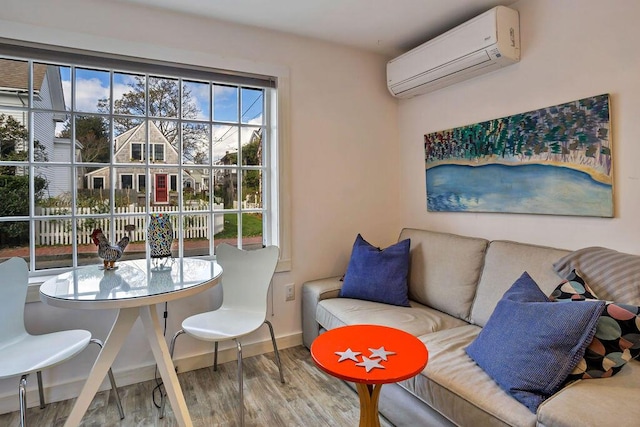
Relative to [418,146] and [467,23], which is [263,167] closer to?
[418,146]

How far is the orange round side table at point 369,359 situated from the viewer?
4.20 feet

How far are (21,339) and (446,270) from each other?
247cm

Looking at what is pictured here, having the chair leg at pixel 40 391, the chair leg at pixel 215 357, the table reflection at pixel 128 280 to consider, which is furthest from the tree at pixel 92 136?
the chair leg at pixel 215 357

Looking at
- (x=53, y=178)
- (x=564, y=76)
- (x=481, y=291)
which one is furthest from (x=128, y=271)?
(x=564, y=76)

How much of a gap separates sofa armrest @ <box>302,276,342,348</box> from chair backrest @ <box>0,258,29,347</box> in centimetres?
170

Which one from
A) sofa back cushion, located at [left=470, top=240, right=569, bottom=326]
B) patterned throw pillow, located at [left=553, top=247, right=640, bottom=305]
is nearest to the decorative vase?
sofa back cushion, located at [left=470, top=240, right=569, bottom=326]

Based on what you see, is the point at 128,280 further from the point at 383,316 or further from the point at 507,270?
the point at 507,270

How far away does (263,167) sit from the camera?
2.77m

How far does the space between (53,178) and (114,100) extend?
621 mm

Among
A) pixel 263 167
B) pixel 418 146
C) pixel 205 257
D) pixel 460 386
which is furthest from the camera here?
pixel 418 146

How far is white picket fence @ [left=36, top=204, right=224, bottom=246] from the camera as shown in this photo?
2158mm

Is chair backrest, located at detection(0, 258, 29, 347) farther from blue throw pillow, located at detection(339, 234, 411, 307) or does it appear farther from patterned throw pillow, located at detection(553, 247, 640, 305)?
patterned throw pillow, located at detection(553, 247, 640, 305)

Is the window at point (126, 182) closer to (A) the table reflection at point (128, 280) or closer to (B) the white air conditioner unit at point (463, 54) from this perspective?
(A) the table reflection at point (128, 280)

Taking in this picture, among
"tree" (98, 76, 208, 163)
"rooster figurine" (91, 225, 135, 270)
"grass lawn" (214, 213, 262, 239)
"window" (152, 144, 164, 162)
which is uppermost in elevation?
"tree" (98, 76, 208, 163)
